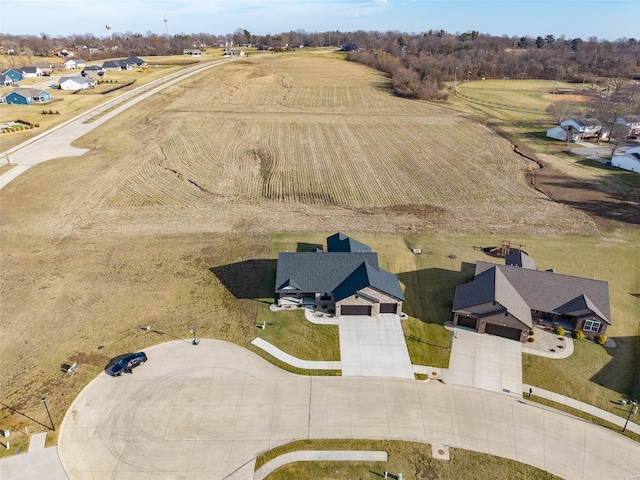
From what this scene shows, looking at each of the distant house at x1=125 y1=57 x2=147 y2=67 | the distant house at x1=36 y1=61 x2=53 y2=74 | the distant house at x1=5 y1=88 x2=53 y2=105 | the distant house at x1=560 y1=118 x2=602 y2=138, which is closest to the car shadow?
the distant house at x1=560 y1=118 x2=602 y2=138

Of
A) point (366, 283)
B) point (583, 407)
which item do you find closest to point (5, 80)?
point (366, 283)

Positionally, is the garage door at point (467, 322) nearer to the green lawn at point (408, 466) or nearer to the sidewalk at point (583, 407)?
the sidewalk at point (583, 407)

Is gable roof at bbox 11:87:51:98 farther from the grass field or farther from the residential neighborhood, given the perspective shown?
the grass field

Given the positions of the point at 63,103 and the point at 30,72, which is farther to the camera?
the point at 30,72

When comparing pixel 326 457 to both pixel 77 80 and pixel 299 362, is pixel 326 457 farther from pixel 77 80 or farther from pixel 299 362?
pixel 77 80

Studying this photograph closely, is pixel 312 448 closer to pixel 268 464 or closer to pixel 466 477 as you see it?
pixel 268 464

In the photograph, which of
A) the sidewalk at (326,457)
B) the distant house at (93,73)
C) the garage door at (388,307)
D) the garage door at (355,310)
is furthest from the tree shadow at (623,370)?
the distant house at (93,73)

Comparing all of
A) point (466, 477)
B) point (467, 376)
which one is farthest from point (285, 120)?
point (466, 477)
